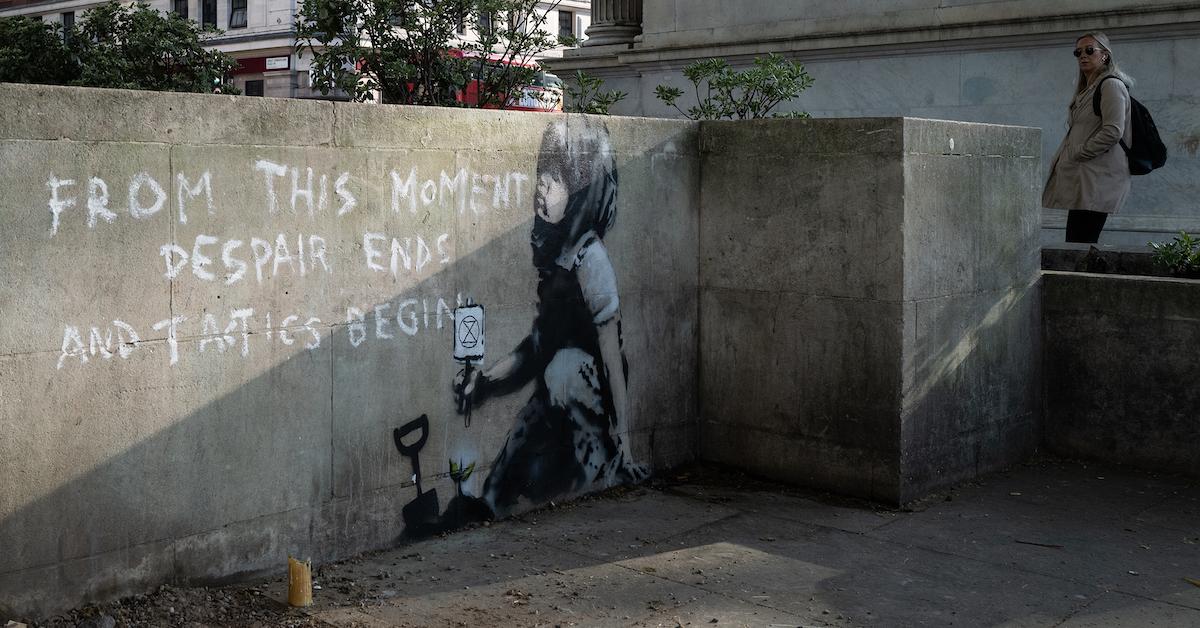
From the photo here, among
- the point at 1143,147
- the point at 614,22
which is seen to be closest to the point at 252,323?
the point at 1143,147

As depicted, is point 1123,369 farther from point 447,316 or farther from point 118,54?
point 118,54

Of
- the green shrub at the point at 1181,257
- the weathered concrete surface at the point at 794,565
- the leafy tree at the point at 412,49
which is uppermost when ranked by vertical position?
the leafy tree at the point at 412,49

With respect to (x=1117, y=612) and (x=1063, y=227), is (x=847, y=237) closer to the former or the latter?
(x=1117, y=612)

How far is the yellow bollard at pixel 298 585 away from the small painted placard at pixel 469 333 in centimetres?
137

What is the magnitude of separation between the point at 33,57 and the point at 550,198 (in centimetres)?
646

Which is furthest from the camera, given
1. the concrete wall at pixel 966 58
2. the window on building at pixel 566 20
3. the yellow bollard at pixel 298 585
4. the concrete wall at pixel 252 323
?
the window on building at pixel 566 20

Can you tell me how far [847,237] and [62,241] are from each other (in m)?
3.96

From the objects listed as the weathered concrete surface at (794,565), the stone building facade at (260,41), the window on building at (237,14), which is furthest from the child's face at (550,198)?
the window on building at (237,14)

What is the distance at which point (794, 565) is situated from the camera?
5617 mm

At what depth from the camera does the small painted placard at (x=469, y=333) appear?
595 cm

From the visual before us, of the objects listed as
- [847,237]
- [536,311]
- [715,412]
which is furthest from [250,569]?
[847,237]

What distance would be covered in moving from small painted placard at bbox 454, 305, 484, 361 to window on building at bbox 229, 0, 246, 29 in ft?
143

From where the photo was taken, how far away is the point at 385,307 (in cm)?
562

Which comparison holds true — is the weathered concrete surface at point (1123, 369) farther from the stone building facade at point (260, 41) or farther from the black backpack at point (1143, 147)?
the stone building facade at point (260, 41)
